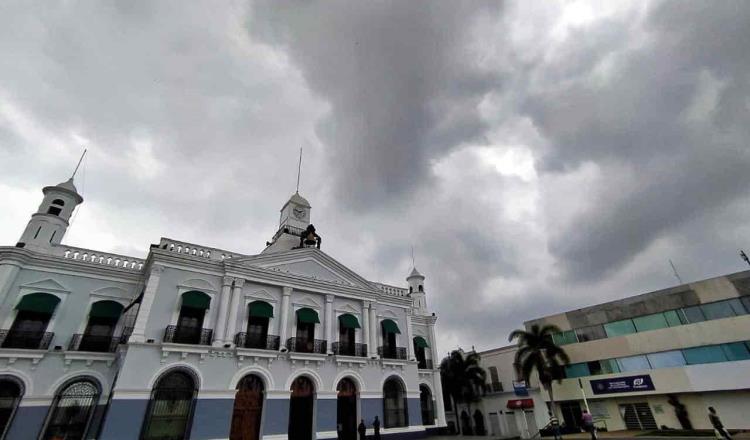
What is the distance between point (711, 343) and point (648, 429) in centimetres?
695

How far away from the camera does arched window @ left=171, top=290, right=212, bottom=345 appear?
15.5 m

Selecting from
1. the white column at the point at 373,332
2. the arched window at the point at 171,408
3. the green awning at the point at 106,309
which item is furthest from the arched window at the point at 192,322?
the white column at the point at 373,332

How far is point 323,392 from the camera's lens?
698 inches

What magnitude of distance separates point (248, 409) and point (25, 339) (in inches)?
381

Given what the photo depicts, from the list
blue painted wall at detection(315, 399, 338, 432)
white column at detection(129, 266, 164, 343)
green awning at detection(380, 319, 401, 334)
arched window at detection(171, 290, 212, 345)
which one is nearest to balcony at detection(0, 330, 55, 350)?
white column at detection(129, 266, 164, 343)

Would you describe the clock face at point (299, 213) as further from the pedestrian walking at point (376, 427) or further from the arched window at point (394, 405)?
the pedestrian walking at point (376, 427)

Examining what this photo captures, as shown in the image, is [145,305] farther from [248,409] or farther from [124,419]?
[248,409]

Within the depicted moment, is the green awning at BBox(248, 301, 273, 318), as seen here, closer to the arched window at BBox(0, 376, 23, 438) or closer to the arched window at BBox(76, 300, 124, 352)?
the arched window at BBox(76, 300, 124, 352)

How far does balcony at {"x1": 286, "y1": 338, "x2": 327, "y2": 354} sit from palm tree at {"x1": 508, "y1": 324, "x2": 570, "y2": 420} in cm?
1604

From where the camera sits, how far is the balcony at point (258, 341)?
16663 mm

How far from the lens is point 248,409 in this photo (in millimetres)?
15953

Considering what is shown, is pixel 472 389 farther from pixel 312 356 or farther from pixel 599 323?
pixel 312 356

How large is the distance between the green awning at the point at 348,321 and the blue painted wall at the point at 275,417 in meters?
5.30

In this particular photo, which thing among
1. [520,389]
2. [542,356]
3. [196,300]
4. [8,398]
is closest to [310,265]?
[196,300]
